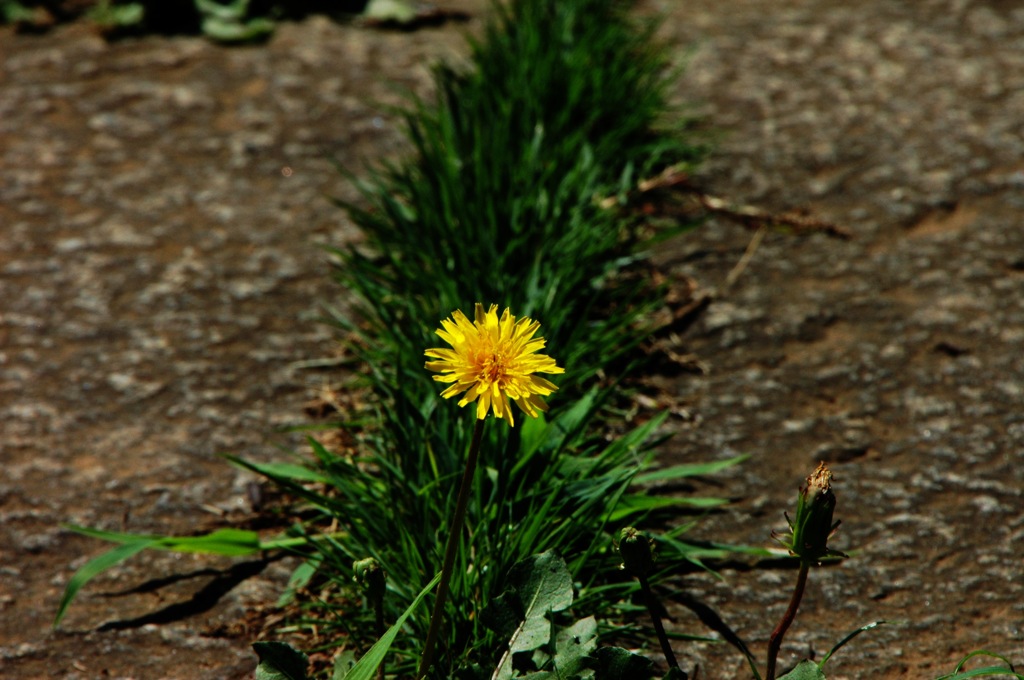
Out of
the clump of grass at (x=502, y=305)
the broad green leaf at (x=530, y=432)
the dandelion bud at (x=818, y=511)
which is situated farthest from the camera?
the broad green leaf at (x=530, y=432)

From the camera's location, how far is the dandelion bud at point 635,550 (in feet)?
4.34

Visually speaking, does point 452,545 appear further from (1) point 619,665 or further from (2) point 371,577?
(1) point 619,665

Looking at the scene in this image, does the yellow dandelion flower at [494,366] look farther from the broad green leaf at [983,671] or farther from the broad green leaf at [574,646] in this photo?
the broad green leaf at [983,671]

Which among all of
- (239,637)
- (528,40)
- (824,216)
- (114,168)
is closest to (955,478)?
(824,216)

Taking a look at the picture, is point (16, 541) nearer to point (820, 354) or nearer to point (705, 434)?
point (705, 434)

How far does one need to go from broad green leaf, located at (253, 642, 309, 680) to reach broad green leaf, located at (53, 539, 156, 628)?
0.41m

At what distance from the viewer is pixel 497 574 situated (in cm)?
160

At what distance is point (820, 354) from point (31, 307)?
1.90 metres

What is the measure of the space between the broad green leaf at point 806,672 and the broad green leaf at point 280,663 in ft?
2.25

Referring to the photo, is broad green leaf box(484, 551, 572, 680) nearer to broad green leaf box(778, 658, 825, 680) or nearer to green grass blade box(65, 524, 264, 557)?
broad green leaf box(778, 658, 825, 680)

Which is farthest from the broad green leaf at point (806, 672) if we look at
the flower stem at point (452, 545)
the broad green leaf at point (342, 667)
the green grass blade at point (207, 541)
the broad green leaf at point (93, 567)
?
the broad green leaf at point (93, 567)

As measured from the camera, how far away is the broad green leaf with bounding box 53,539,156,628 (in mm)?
1654

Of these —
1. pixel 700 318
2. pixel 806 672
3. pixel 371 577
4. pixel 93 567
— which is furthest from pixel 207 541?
pixel 700 318

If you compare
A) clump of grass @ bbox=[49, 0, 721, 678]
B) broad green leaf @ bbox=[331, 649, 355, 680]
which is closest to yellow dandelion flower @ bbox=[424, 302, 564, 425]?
clump of grass @ bbox=[49, 0, 721, 678]
